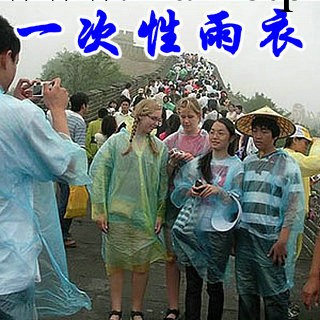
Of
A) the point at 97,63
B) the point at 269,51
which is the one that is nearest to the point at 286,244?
the point at 269,51

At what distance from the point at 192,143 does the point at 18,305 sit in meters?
1.72

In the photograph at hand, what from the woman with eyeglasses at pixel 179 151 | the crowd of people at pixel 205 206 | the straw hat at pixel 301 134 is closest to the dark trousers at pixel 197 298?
the crowd of people at pixel 205 206

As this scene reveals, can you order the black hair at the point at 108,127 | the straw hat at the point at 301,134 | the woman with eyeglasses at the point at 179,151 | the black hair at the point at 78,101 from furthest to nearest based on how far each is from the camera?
the black hair at the point at 108,127
the black hair at the point at 78,101
the straw hat at the point at 301,134
the woman with eyeglasses at the point at 179,151

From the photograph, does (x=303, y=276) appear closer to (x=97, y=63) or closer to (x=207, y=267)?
(x=207, y=267)

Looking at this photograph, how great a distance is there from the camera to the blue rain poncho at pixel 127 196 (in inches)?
118

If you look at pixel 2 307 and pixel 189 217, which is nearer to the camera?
pixel 2 307

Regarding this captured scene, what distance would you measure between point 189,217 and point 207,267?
0.25 m

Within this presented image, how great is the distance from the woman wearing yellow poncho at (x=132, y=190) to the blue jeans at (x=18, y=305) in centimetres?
134

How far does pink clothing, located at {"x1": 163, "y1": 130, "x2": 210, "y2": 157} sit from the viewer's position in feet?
10.4

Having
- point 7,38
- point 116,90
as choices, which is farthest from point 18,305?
point 116,90

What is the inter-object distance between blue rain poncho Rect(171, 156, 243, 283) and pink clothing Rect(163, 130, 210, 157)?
155 millimetres

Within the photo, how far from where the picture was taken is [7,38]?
1.60 metres

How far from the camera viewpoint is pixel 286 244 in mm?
2668

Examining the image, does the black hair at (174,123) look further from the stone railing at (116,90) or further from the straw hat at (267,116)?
the stone railing at (116,90)
